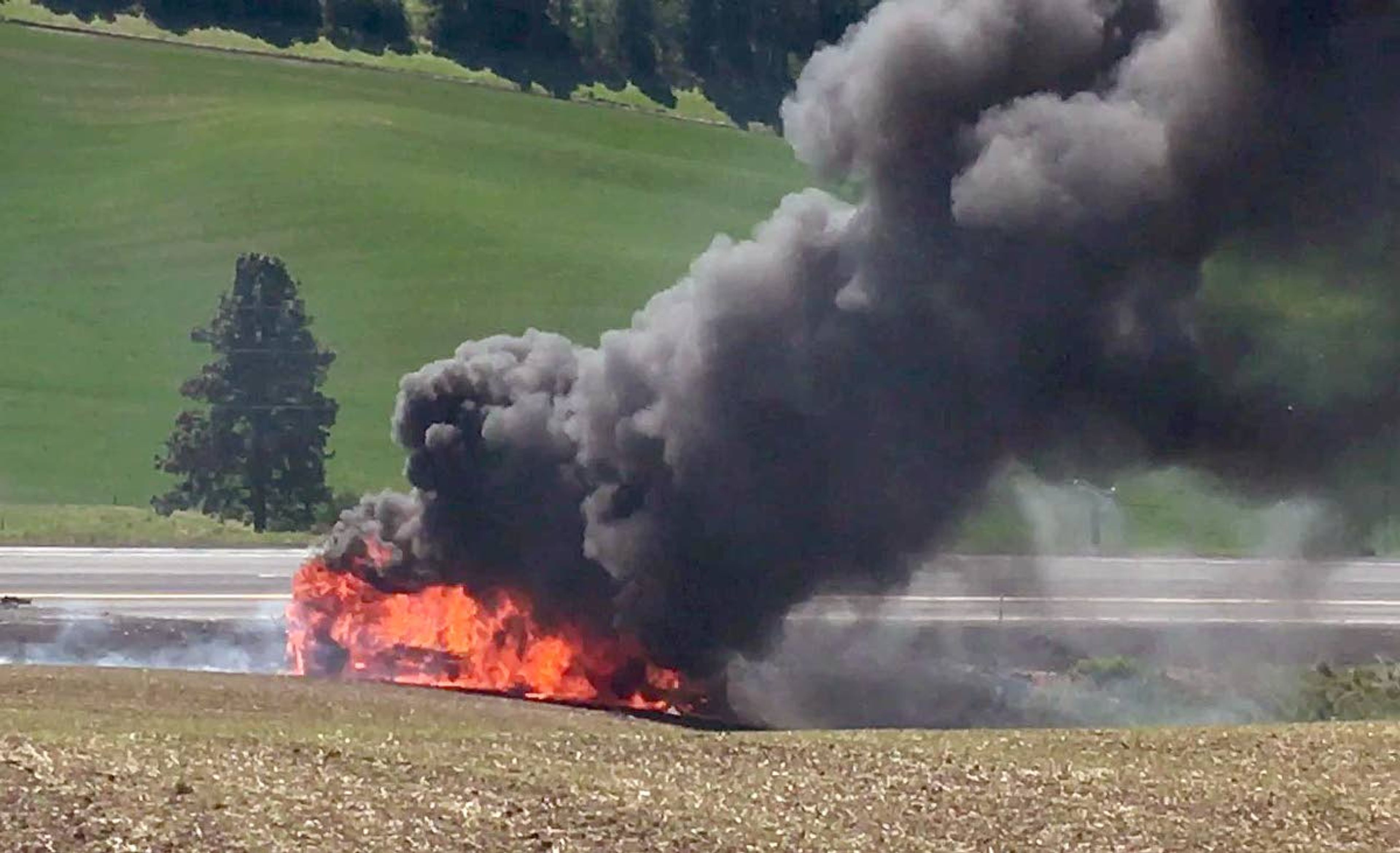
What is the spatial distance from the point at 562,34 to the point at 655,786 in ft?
333

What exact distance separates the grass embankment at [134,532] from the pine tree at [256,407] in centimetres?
315

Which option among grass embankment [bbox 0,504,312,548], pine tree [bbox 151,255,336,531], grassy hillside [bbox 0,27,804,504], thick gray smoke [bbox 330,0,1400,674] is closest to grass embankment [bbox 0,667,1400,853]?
thick gray smoke [bbox 330,0,1400,674]

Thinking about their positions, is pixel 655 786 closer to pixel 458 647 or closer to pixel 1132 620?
pixel 458 647

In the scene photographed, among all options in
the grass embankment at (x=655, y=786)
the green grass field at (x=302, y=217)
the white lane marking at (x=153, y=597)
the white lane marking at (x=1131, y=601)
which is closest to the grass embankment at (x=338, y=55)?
the green grass field at (x=302, y=217)

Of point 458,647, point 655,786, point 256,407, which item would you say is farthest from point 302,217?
point 655,786

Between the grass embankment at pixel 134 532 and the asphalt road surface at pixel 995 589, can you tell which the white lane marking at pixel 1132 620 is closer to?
the asphalt road surface at pixel 995 589

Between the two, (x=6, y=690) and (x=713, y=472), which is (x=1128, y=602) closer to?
(x=713, y=472)

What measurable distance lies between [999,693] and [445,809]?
2087 centimetres

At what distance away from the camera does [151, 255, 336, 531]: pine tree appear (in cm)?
7762

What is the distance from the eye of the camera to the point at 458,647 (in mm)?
44250

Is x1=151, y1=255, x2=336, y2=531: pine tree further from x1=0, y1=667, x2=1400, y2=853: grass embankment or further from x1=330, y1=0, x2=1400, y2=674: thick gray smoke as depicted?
x1=0, y1=667, x2=1400, y2=853: grass embankment

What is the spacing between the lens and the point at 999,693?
145 ft

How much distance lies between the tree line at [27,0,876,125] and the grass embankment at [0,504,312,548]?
53.7 m

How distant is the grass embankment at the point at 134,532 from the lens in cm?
6981
